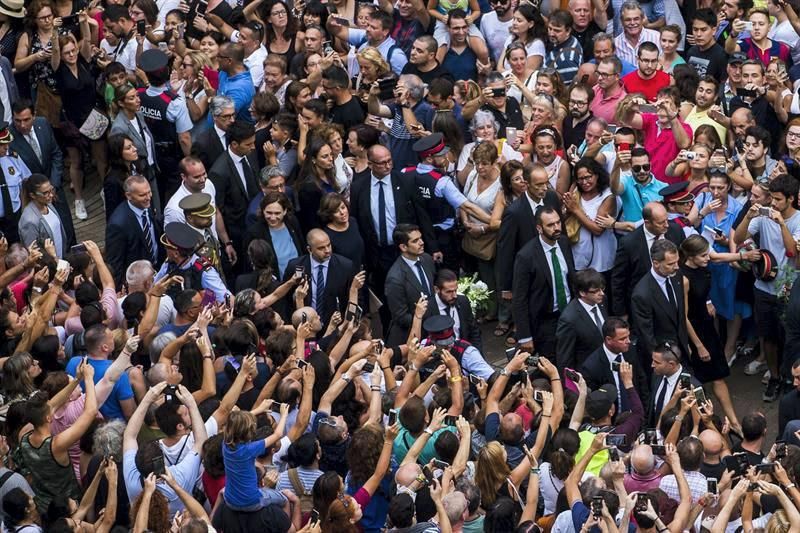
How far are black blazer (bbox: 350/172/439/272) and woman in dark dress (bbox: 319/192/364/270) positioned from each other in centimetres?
36

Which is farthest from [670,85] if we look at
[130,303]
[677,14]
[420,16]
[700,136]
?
[130,303]

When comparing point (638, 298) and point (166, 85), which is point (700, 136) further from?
point (166, 85)

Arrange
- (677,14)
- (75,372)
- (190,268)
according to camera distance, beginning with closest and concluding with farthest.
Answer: (75,372) < (190,268) < (677,14)

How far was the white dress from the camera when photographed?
13273 mm

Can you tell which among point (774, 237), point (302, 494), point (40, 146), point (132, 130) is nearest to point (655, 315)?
point (774, 237)

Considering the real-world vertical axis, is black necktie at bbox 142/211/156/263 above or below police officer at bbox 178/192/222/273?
below

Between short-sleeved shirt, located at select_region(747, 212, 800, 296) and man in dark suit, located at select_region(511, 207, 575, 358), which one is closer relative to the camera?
short-sleeved shirt, located at select_region(747, 212, 800, 296)

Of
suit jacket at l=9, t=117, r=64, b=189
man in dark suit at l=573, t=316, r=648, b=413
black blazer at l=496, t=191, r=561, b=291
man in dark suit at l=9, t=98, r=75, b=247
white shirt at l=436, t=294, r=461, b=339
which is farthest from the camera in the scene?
suit jacket at l=9, t=117, r=64, b=189

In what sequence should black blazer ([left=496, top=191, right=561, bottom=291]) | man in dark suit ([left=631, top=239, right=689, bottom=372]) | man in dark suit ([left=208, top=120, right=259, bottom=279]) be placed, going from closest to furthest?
man in dark suit ([left=631, top=239, right=689, bottom=372]) → black blazer ([left=496, top=191, right=561, bottom=291]) → man in dark suit ([left=208, top=120, right=259, bottom=279])

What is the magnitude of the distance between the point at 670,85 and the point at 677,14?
1.86m

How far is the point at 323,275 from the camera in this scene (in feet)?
42.6

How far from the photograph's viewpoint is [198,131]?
1467 cm

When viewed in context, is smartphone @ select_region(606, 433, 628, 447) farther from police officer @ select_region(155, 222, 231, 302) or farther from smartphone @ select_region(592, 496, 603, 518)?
police officer @ select_region(155, 222, 231, 302)

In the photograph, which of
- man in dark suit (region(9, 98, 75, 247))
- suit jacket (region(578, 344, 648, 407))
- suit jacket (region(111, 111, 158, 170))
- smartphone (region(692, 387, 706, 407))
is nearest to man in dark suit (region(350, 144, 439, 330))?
suit jacket (region(111, 111, 158, 170))
